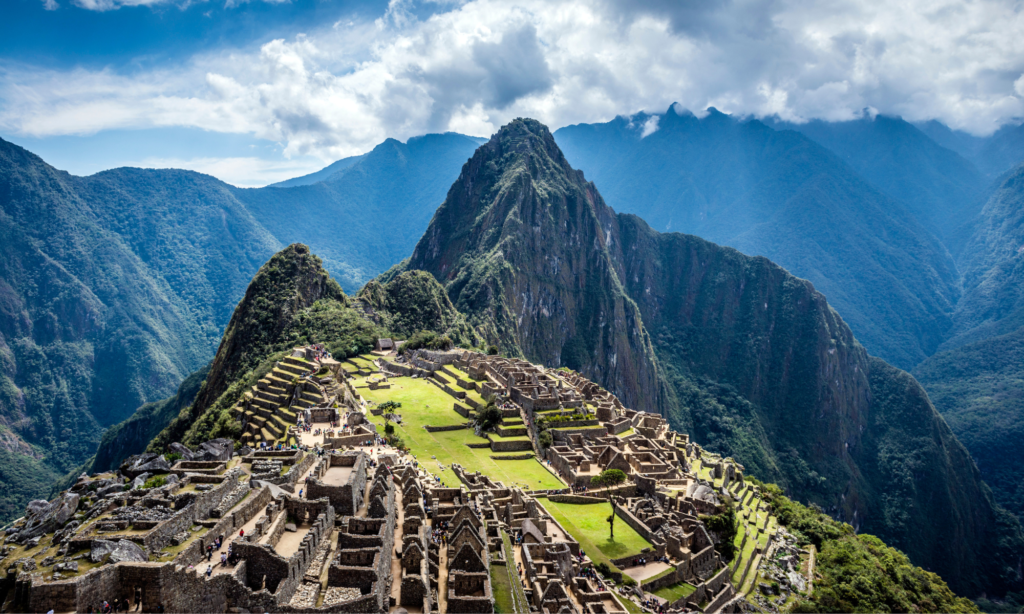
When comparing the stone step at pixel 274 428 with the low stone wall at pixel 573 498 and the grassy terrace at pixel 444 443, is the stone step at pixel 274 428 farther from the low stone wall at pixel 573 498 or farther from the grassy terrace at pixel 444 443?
the low stone wall at pixel 573 498

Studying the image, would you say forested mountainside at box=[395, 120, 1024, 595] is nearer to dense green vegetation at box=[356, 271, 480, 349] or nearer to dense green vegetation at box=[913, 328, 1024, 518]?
dense green vegetation at box=[913, 328, 1024, 518]

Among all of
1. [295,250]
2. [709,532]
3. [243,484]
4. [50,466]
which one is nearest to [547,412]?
[709,532]

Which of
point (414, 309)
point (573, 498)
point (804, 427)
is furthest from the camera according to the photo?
point (804, 427)

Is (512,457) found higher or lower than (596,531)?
higher

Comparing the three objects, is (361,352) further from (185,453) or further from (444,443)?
(185,453)

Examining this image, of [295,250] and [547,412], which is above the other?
[295,250]

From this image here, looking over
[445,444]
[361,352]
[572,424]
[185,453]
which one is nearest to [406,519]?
[185,453]

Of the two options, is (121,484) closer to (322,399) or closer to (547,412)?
(322,399)
